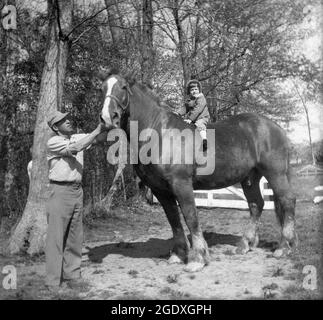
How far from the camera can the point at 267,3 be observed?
41.5ft

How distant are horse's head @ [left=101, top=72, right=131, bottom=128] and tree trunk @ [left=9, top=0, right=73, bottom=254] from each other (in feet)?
5.72

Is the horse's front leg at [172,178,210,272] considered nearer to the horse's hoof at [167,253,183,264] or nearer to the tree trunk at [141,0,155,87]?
the horse's hoof at [167,253,183,264]

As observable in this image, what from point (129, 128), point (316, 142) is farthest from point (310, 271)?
point (316, 142)

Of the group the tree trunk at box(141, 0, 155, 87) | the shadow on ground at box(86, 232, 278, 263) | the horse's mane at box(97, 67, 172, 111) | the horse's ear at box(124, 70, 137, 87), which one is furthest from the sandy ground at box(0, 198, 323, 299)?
the tree trunk at box(141, 0, 155, 87)

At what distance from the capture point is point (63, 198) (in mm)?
4609

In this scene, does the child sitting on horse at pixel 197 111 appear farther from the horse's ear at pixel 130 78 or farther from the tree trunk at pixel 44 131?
the tree trunk at pixel 44 131

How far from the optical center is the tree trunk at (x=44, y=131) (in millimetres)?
6289

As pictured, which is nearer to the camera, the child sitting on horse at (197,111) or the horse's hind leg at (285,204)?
the child sitting on horse at (197,111)

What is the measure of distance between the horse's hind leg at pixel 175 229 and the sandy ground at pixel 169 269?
220 mm

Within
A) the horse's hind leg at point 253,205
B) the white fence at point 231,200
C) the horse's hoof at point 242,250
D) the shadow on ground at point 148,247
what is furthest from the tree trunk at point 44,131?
Result: the white fence at point 231,200

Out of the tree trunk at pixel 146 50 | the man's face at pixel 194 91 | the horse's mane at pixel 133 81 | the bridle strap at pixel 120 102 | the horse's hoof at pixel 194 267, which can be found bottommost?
the horse's hoof at pixel 194 267

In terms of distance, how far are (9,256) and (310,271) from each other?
430 centimetres

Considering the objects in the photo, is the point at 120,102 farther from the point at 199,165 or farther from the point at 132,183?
the point at 132,183

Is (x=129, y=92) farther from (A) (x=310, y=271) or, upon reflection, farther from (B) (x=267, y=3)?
(B) (x=267, y=3)
